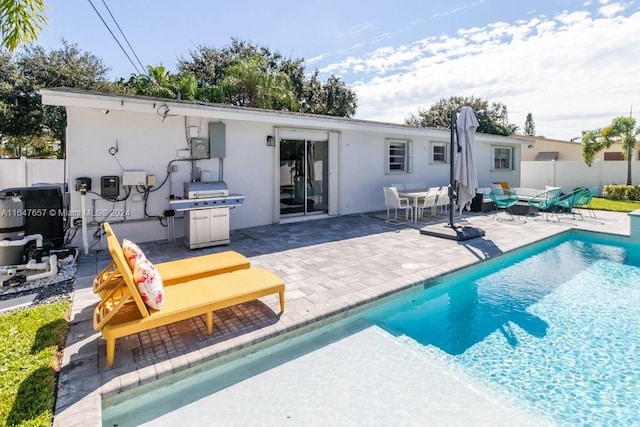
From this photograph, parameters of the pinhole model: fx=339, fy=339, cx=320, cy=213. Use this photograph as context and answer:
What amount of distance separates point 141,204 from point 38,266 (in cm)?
265

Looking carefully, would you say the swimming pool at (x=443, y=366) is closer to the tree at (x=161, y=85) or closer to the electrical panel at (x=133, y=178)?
the electrical panel at (x=133, y=178)

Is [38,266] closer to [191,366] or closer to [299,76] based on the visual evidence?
[191,366]

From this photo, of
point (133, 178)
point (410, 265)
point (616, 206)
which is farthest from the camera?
point (616, 206)

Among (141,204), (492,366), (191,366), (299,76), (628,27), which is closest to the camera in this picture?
(191,366)

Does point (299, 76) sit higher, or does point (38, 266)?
point (299, 76)

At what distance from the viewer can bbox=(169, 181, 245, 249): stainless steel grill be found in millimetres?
7555

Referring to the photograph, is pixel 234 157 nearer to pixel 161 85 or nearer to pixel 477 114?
pixel 161 85

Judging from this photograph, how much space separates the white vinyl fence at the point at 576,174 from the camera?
18.8 meters

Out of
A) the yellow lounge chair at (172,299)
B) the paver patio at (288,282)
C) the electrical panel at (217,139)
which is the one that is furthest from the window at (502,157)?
the yellow lounge chair at (172,299)

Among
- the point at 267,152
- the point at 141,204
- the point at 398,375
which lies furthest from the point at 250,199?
the point at 398,375

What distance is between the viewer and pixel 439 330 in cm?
455

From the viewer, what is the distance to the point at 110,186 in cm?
746

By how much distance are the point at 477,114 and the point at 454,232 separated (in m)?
32.0

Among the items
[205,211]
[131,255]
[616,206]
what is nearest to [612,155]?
[616,206]
